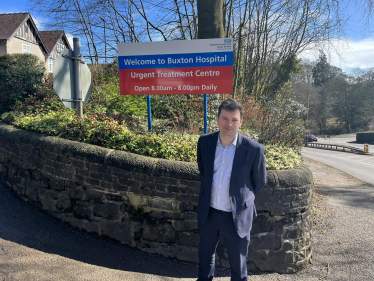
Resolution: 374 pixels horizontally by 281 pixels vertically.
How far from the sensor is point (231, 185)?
278cm

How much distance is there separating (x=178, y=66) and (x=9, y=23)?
31660 mm

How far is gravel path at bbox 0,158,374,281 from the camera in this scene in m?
3.51

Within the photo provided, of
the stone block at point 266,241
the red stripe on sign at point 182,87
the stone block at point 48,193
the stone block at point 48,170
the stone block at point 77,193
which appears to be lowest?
the stone block at point 266,241

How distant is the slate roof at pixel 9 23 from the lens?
2755 centimetres

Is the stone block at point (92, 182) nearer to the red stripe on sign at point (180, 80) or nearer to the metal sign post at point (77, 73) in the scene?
the metal sign post at point (77, 73)

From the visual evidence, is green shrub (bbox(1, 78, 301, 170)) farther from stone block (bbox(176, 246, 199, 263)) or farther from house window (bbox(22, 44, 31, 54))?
house window (bbox(22, 44, 31, 54))

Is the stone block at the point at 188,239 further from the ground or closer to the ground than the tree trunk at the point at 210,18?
closer to the ground

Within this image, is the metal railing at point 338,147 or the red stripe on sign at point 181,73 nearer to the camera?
the red stripe on sign at point 181,73

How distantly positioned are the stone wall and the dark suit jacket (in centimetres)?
91

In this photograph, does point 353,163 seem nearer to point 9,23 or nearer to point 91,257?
point 91,257

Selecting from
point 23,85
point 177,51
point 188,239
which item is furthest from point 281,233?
point 23,85

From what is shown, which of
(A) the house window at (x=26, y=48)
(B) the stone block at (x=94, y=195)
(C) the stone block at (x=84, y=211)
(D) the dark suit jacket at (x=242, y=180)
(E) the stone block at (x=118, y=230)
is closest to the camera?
(D) the dark suit jacket at (x=242, y=180)

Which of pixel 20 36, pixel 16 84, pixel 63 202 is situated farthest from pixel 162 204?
pixel 20 36

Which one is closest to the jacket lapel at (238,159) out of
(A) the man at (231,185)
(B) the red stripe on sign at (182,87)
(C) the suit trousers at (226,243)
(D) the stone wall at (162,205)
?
(A) the man at (231,185)
